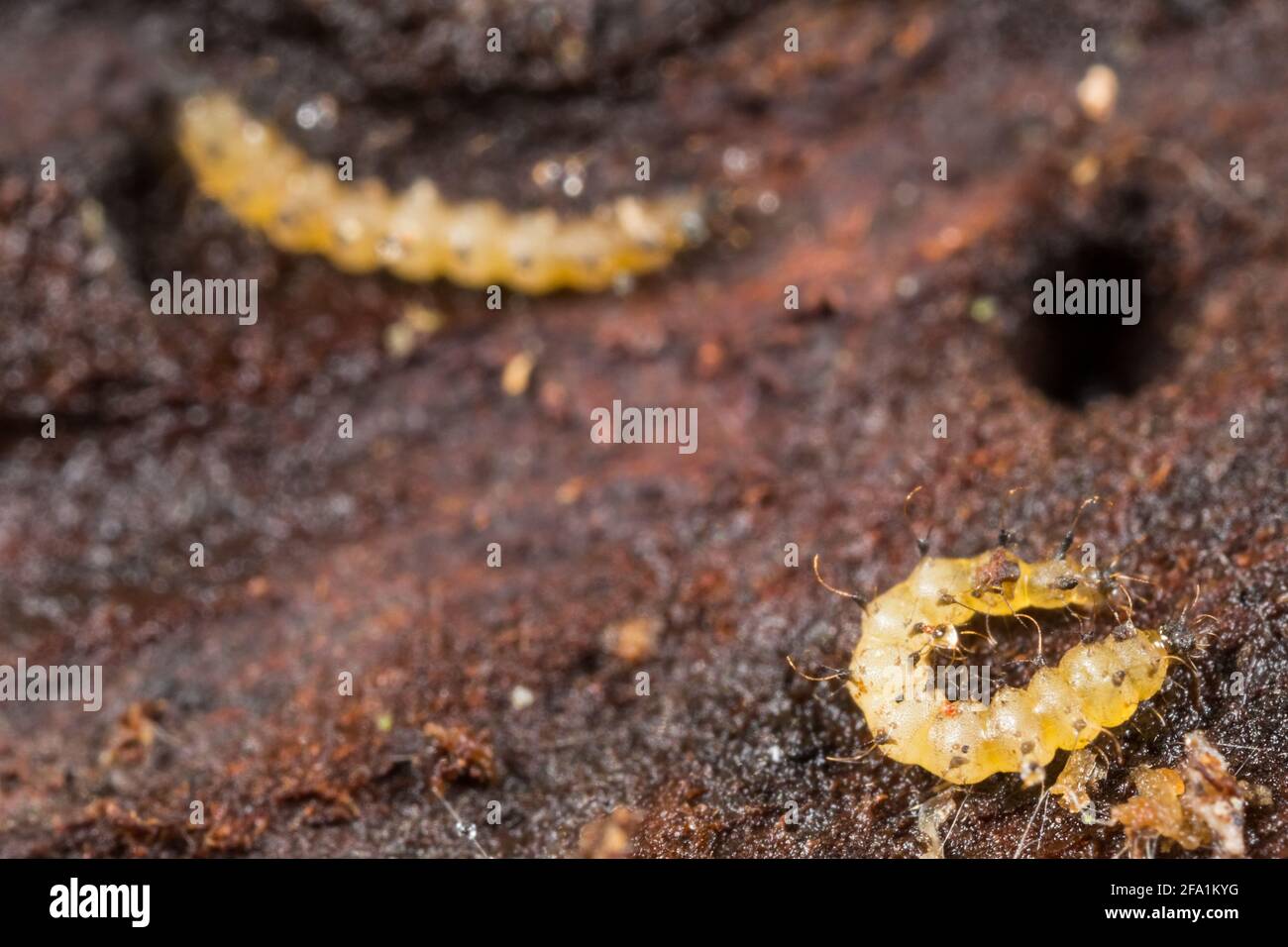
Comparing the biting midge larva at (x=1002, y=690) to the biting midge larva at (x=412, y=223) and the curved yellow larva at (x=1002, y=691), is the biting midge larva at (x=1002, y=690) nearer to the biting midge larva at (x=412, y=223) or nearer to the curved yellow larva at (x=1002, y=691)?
the curved yellow larva at (x=1002, y=691)

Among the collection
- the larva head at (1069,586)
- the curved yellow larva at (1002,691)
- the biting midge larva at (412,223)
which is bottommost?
the curved yellow larva at (1002,691)

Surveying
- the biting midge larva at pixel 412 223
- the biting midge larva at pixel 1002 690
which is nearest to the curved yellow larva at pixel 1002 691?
the biting midge larva at pixel 1002 690

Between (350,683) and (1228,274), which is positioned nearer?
(350,683)

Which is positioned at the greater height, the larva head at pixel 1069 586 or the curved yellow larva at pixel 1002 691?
the larva head at pixel 1069 586

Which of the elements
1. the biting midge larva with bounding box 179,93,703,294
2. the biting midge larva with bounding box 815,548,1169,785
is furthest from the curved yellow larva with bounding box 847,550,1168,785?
the biting midge larva with bounding box 179,93,703,294

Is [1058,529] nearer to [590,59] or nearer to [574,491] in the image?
[574,491]

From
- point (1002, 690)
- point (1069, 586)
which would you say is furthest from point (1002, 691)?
point (1069, 586)

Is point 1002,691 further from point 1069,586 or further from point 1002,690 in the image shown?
point 1069,586

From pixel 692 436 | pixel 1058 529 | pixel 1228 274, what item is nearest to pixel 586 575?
pixel 692 436
